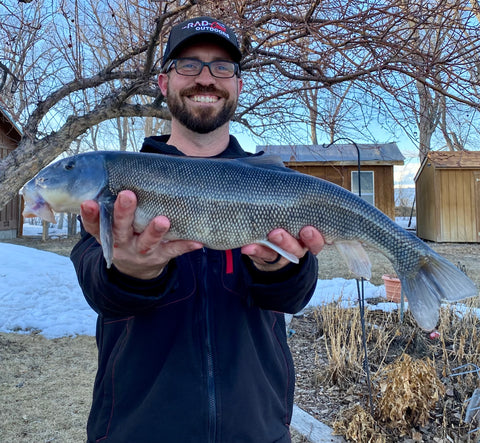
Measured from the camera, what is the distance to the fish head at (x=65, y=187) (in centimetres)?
222

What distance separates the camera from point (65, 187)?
2.26m

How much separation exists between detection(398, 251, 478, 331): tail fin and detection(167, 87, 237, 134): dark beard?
5.00 ft

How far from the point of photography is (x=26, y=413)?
14.4 feet

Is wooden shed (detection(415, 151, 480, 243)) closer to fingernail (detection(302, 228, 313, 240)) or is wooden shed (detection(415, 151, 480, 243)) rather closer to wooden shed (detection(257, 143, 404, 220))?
wooden shed (detection(257, 143, 404, 220))

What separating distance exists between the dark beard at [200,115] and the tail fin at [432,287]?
1523 millimetres

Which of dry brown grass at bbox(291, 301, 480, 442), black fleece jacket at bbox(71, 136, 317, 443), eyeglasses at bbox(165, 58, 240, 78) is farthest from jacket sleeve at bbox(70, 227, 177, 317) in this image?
dry brown grass at bbox(291, 301, 480, 442)

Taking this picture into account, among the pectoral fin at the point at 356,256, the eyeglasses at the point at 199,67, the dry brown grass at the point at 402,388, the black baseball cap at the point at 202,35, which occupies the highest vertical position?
the black baseball cap at the point at 202,35

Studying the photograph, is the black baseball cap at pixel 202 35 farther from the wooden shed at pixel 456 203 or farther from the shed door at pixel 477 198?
the shed door at pixel 477 198

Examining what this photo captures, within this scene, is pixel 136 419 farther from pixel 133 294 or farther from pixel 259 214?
pixel 259 214

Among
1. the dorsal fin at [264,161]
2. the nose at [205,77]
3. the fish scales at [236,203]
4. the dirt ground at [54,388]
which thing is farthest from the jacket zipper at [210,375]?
the dirt ground at [54,388]

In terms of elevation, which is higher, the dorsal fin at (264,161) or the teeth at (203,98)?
the teeth at (203,98)

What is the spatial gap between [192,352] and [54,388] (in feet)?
12.7

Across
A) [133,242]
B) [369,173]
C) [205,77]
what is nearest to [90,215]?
[133,242]

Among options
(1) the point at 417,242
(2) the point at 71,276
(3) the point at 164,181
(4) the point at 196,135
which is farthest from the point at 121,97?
(2) the point at 71,276
